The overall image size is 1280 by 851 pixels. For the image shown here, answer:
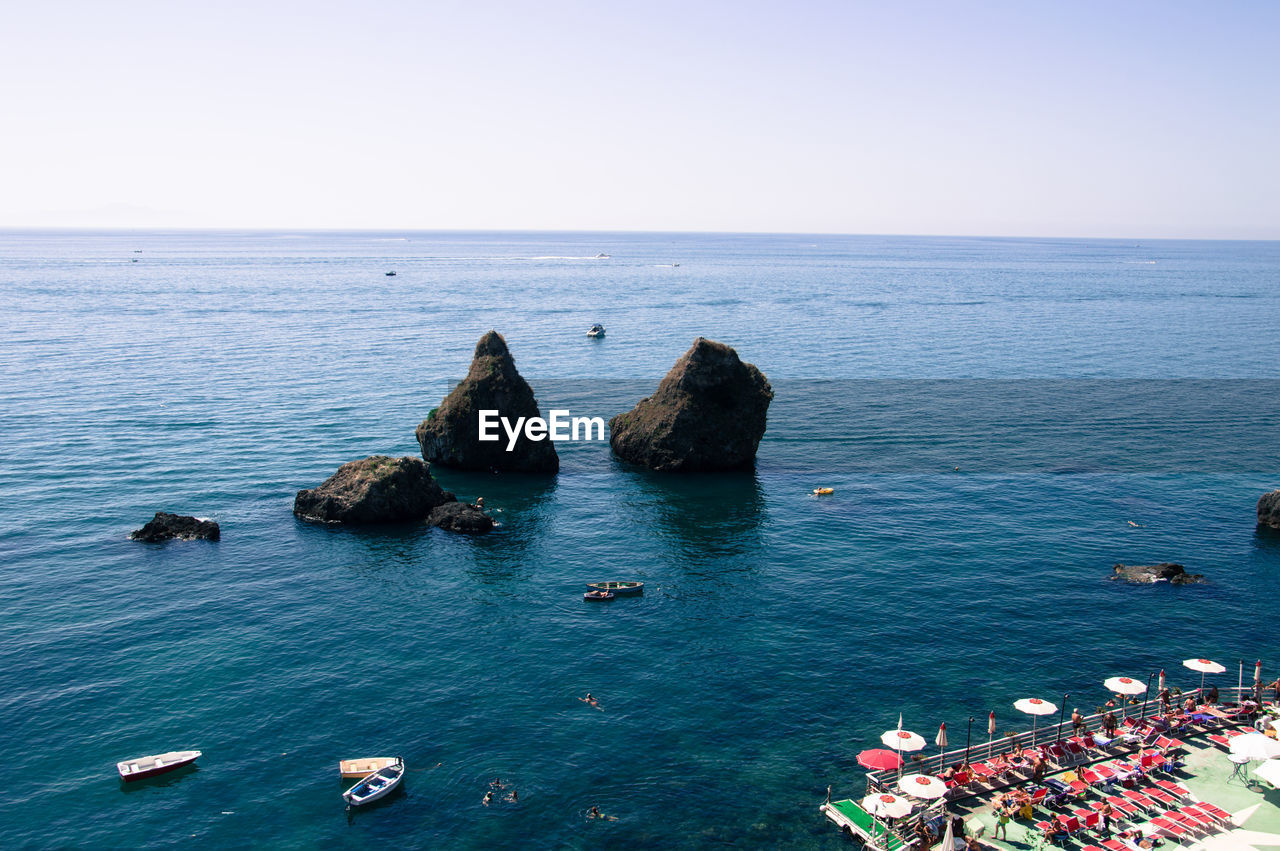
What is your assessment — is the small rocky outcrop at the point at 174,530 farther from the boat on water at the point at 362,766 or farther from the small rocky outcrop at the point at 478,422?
the boat on water at the point at 362,766

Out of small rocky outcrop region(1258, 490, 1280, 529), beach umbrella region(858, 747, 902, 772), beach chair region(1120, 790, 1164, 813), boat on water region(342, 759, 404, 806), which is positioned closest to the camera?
beach chair region(1120, 790, 1164, 813)

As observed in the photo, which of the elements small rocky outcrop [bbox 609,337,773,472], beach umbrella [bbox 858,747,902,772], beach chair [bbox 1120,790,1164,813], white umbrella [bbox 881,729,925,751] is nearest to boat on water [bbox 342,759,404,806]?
beach umbrella [bbox 858,747,902,772]

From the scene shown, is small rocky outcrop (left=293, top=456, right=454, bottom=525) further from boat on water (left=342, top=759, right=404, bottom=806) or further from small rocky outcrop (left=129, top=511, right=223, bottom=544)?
boat on water (left=342, top=759, right=404, bottom=806)

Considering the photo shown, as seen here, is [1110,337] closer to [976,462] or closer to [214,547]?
[976,462]

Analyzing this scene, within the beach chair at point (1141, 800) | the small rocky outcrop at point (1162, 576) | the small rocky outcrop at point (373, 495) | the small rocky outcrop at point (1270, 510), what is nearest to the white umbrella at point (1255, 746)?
the beach chair at point (1141, 800)

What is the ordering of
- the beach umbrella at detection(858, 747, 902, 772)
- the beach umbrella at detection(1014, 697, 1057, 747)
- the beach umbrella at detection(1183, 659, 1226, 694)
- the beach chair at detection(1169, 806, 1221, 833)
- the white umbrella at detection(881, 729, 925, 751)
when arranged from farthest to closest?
the beach umbrella at detection(1183, 659, 1226, 694) → the beach umbrella at detection(1014, 697, 1057, 747) → the white umbrella at detection(881, 729, 925, 751) → the beach umbrella at detection(858, 747, 902, 772) → the beach chair at detection(1169, 806, 1221, 833)

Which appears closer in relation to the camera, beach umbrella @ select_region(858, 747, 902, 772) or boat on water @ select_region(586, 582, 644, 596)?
beach umbrella @ select_region(858, 747, 902, 772)

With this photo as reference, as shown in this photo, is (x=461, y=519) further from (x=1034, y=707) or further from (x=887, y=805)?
(x=1034, y=707)
